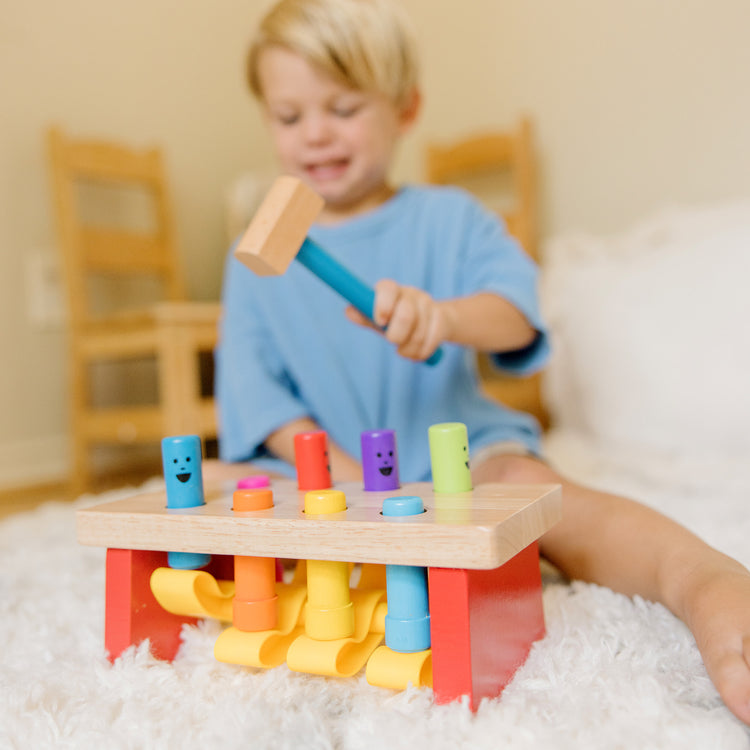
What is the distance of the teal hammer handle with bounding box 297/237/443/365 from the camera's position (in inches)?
21.7

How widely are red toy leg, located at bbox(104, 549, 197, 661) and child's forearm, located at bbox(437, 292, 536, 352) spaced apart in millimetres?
314

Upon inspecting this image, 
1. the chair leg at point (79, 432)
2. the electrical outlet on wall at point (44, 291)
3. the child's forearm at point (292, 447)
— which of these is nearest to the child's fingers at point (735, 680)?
the child's forearm at point (292, 447)

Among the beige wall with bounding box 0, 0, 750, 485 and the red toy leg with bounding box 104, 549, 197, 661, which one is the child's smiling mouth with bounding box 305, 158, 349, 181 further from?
the beige wall with bounding box 0, 0, 750, 485

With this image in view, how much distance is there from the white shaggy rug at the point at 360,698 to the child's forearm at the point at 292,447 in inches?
10.2

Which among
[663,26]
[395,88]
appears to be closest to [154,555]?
[395,88]

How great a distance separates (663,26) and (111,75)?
1175 mm

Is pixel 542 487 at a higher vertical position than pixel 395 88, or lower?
lower

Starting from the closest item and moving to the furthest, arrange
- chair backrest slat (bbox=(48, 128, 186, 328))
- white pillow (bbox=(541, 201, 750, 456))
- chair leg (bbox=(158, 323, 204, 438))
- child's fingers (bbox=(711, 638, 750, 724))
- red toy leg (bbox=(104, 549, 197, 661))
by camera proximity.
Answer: child's fingers (bbox=(711, 638, 750, 724))
red toy leg (bbox=(104, 549, 197, 661))
white pillow (bbox=(541, 201, 750, 456))
chair leg (bbox=(158, 323, 204, 438))
chair backrest slat (bbox=(48, 128, 186, 328))

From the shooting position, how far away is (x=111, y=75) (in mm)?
1719

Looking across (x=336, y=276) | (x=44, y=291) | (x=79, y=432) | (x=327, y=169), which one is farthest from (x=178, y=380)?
(x=336, y=276)

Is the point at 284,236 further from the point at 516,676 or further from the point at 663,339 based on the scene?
the point at 663,339

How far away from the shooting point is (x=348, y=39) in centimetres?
81

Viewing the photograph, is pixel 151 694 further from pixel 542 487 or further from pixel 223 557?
pixel 542 487

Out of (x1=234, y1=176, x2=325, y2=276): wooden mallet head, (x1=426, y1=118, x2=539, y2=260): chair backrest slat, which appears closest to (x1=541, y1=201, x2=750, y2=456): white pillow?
(x1=426, y1=118, x2=539, y2=260): chair backrest slat
